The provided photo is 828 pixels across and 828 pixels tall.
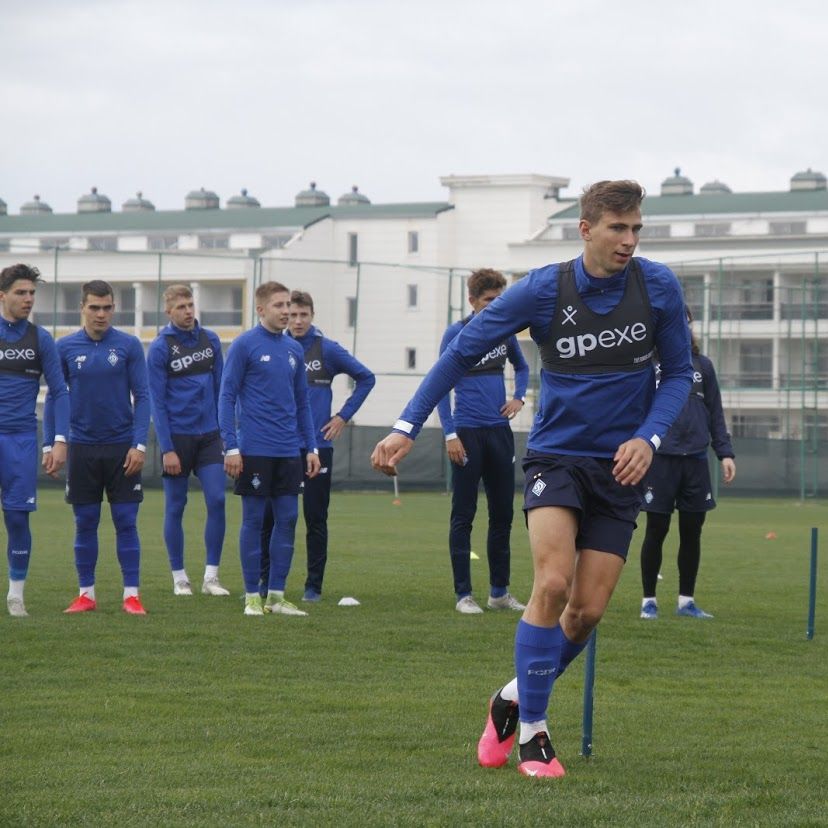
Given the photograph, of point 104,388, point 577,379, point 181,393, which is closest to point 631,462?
point 577,379

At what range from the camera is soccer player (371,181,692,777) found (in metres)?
6.10

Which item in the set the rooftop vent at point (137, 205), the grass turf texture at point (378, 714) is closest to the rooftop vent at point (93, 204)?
the rooftop vent at point (137, 205)

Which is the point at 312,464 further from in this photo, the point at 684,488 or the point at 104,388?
the point at 684,488

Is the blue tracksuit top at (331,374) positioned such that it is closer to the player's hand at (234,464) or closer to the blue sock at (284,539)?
the blue sock at (284,539)

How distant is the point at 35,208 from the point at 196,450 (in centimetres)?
7400

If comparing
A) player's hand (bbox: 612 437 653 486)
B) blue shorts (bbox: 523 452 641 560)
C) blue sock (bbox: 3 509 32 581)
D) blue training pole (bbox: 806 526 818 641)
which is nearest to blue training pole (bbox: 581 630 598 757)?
blue shorts (bbox: 523 452 641 560)

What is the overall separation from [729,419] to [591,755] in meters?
35.1

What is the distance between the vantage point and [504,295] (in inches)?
245

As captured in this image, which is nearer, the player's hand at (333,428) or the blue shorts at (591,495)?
the blue shorts at (591,495)

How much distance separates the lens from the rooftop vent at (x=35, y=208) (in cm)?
8301

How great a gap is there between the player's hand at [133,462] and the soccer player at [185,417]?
0.96 metres

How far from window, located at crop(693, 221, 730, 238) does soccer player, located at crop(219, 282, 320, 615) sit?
56412 mm

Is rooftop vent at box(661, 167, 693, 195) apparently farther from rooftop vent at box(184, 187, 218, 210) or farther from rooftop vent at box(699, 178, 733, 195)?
rooftop vent at box(184, 187, 218, 210)

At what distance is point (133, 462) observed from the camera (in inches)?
428
